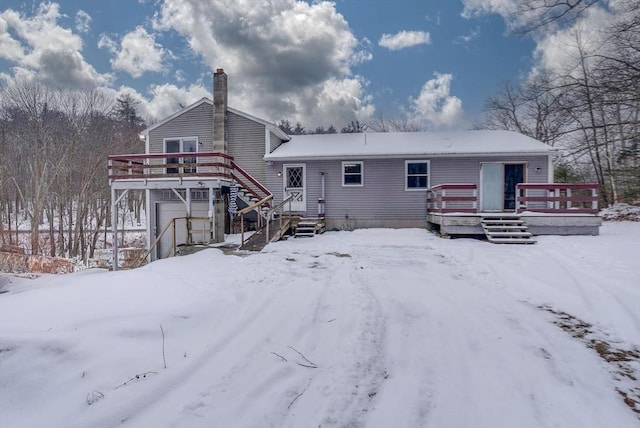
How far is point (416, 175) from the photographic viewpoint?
44.5ft

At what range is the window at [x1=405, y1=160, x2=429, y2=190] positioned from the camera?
44.3 feet

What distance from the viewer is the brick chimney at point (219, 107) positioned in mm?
13734

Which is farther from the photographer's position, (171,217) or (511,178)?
(171,217)

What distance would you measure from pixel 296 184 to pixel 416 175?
5368 mm

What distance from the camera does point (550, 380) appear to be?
2.62 meters

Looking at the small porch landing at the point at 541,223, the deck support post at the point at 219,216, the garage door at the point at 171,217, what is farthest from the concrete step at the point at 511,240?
the garage door at the point at 171,217

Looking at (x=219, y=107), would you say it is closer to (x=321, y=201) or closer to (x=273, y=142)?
(x=273, y=142)

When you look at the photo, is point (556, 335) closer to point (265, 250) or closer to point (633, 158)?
point (633, 158)

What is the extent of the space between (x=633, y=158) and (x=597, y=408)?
24.3 ft

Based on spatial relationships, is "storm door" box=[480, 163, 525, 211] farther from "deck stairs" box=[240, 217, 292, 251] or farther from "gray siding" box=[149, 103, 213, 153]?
"gray siding" box=[149, 103, 213, 153]

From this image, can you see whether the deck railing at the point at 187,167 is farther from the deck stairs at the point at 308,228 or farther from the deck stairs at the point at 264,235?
the deck stairs at the point at 308,228

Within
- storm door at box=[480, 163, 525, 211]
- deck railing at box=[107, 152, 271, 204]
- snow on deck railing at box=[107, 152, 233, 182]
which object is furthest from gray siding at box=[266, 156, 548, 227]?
snow on deck railing at box=[107, 152, 233, 182]

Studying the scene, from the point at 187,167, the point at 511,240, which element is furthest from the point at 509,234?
the point at 187,167

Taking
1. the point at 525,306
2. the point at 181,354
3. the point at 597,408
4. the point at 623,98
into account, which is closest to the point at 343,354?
the point at 181,354
